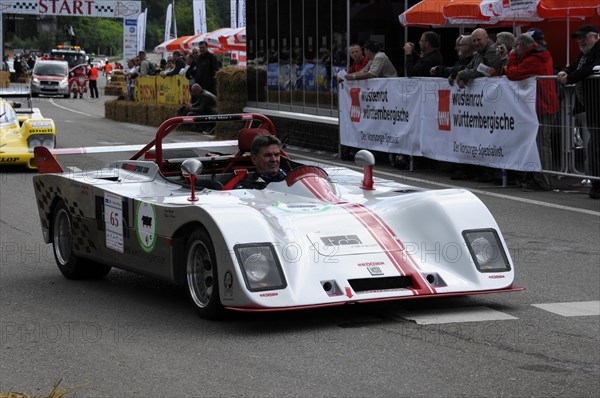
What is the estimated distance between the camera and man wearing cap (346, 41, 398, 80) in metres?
17.9

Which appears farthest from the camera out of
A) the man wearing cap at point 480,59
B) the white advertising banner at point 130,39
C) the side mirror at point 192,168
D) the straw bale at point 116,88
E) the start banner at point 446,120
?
the white advertising banner at point 130,39

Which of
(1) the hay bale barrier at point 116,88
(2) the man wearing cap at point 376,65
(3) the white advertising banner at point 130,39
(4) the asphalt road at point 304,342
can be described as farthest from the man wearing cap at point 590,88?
(3) the white advertising banner at point 130,39

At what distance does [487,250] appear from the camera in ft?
24.3

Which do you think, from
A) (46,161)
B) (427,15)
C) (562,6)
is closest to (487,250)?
(46,161)

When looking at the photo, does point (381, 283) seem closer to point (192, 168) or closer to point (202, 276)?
point (202, 276)

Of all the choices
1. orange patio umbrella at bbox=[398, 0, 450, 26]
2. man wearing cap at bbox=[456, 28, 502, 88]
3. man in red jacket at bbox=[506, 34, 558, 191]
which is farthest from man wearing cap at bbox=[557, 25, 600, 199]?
orange patio umbrella at bbox=[398, 0, 450, 26]

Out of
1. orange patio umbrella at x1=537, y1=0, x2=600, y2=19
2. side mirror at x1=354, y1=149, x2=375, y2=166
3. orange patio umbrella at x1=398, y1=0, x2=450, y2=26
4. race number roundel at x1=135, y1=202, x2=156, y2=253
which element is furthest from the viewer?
orange patio umbrella at x1=398, y1=0, x2=450, y2=26

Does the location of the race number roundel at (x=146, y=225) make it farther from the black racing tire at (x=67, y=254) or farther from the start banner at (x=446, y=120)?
the start banner at (x=446, y=120)

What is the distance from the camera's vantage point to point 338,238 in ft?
23.5

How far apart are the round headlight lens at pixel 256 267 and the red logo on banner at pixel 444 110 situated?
9346 mm

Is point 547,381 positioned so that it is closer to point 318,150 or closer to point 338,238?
point 338,238

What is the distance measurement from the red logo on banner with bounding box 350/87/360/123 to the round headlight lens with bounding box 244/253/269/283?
12058 millimetres

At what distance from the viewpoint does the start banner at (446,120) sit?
14.2 m

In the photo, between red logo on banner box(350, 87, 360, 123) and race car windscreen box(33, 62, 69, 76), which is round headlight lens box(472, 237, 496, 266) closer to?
red logo on banner box(350, 87, 360, 123)
